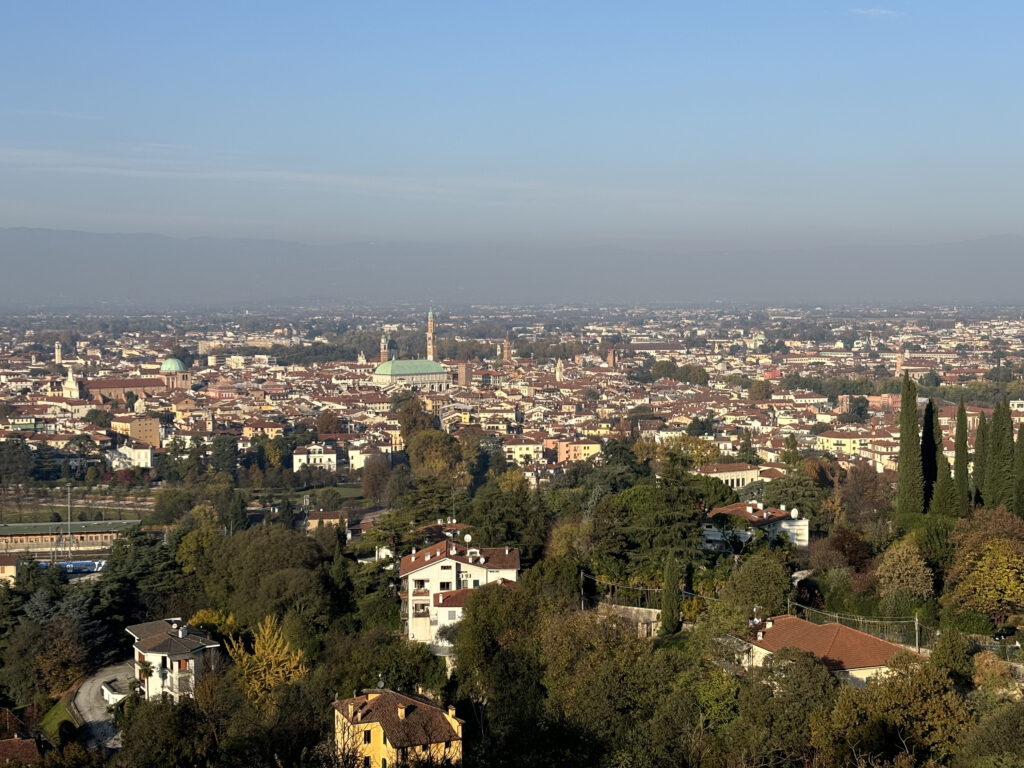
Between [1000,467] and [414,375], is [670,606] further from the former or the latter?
[414,375]

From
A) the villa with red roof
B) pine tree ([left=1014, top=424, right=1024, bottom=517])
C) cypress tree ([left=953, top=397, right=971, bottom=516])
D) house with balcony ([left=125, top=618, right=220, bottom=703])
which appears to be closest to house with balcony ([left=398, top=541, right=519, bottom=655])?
house with balcony ([left=125, top=618, right=220, bottom=703])

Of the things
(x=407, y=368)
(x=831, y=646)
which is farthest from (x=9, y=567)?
(x=407, y=368)

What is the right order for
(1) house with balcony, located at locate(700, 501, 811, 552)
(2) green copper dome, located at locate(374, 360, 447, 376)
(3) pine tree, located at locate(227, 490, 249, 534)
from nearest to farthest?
1. (1) house with balcony, located at locate(700, 501, 811, 552)
2. (3) pine tree, located at locate(227, 490, 249, 534)
3. (2) green copper dome, located at locate(374, 360, 447, 376)

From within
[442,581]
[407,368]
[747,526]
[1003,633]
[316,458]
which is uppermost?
[747,526]

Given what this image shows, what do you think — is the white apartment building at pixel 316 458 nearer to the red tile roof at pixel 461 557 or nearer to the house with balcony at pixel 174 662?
the red tile roof at pixel 461 557

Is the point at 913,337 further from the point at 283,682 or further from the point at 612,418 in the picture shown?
the point at 283,682

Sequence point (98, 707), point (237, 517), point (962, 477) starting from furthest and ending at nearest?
point (237, 517)
point (962, 477)
point (98, 707)

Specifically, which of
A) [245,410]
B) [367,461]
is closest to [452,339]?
[245,410]

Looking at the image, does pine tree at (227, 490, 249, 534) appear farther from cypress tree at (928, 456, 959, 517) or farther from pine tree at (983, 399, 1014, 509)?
pine tree at (983, 399, 1014, 509)
